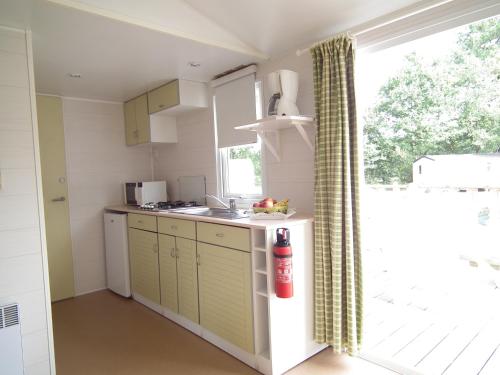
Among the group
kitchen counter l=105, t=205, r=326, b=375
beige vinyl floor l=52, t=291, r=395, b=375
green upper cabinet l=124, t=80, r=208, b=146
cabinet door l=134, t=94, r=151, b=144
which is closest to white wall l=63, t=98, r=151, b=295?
green upper cabinet l=124, t=80, r=208, b=146

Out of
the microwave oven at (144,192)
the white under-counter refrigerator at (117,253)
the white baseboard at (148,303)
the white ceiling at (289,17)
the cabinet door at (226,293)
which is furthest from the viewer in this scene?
the microwave oven at (144,192)

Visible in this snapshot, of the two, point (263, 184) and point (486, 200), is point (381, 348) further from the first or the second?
point (263, 184)

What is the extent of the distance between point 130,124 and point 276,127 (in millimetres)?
2093

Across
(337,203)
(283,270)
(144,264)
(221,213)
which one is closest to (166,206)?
(144,264)

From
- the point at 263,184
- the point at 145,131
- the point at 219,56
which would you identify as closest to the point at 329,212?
the point at 263,184

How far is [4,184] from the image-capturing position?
1861 millimetres

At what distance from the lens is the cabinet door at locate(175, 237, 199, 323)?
248 centimetres

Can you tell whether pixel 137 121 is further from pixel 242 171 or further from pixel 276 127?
pixel 276 127

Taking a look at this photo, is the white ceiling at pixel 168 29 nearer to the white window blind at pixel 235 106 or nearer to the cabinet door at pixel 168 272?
the white window blind at pixel 235 106

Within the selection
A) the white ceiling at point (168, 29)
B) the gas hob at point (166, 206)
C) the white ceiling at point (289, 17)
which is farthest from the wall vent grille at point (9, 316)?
the white ceiling at point (289, 17)

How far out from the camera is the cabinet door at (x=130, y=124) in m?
3.72

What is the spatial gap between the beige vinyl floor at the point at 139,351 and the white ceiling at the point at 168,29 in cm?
218

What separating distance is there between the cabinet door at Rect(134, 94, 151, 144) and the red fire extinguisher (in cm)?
221

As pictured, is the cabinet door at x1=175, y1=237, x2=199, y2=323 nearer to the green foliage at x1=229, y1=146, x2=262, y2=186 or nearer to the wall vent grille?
the green foliage at x1=229, y1=146, x2=262, y2=186
